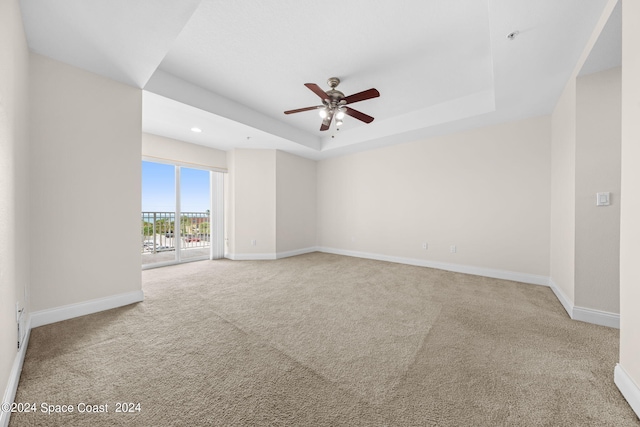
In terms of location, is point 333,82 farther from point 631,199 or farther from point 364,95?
point 631,199

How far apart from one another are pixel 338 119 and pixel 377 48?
2.82 feet

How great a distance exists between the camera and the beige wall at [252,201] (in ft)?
16.2

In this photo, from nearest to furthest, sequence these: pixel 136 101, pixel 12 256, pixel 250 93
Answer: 1. pixel 12 256
2. pixel 136 101
3. pixel 250 93

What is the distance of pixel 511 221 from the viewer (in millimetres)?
3471

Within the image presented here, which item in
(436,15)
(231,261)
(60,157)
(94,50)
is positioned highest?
(436,15)

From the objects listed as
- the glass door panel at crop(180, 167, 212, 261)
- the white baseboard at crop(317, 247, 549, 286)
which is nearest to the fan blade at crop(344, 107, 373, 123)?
the white baseboard at crop(317, 247, 549, 286)

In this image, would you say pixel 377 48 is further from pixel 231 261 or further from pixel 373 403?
pixel 231 261

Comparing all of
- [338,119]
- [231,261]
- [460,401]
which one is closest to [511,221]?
[338,119]

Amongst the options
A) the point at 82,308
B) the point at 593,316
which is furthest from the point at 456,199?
the point at 82,308

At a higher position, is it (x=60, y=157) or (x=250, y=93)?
(x=250, y=93)

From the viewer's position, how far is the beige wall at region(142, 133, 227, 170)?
4.01 meters

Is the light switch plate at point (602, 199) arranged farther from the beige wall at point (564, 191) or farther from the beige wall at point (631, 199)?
the beige wall at point (631, 199)

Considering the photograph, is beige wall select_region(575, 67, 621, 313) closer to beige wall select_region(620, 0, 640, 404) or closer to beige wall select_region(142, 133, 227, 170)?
beige wall select_region(620, 0, 640, 404)

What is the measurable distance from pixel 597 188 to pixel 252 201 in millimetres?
4936
